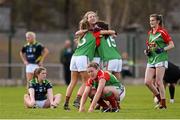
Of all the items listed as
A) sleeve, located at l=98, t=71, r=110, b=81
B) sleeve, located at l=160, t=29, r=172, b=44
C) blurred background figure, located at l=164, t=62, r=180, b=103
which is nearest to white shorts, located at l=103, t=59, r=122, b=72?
sleeve, located at l=160, t=29, r=172, b=44

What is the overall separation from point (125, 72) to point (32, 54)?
1585 cm

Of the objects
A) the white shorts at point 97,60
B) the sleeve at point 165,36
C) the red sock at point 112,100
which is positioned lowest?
the red sock at point 112,100

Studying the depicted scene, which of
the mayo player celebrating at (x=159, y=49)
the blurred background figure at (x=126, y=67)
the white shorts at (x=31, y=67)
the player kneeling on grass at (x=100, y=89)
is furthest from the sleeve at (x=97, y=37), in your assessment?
the blurred background figure at (x=126, y=67)

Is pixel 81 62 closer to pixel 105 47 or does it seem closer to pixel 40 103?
pixel 105 47

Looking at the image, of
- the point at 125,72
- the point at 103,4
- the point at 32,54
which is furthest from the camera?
the point at 103,4

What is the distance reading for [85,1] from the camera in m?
61.4

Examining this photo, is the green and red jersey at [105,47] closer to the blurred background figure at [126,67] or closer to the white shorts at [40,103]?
the white shorts at [40,103]

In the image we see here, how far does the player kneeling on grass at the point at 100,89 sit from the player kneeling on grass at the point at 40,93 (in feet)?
5.62

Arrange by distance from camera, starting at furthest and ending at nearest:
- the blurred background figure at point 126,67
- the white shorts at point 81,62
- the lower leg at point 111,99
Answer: the blurred background figure at point 126,67 → the white shorts at point 81,62 → the lower leg at point 111,99

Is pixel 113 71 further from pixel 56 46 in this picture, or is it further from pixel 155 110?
pixel 56 46

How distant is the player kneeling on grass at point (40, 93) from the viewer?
19016 millimetres

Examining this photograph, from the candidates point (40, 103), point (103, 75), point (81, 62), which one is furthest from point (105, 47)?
point (40, 103)

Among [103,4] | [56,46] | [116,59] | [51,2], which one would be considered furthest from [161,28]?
[51,2]

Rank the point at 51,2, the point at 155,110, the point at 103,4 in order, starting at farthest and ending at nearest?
the point at 51,2, the point at 103,4, the point at 155,110
